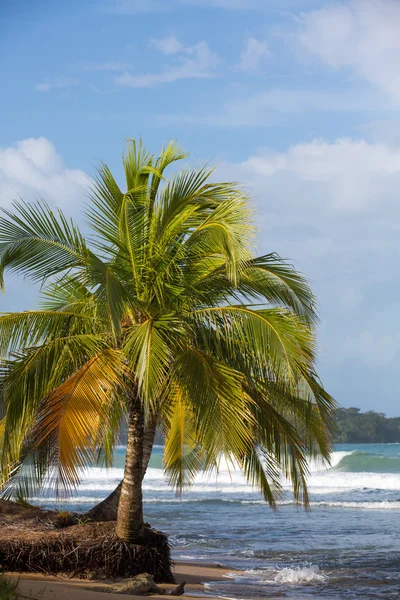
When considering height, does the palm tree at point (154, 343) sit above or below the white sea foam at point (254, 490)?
above

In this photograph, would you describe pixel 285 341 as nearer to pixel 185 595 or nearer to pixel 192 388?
pixel 192 388

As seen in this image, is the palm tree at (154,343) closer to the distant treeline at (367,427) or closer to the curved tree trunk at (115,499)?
the curved tree trunk at (115,499)

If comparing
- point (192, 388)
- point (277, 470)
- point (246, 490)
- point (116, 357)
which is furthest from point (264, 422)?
point (246, 490)

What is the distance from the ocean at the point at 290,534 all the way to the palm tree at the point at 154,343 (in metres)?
1.38

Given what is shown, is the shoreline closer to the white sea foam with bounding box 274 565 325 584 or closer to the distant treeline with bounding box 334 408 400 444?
the white sea foam with bounding box 274 565 325 584

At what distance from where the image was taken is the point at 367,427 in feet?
268

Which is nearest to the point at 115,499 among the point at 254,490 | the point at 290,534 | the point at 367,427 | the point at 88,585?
the point at 88,585

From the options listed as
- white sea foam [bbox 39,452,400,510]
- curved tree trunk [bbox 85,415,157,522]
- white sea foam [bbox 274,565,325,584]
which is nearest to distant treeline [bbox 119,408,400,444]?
white sea foam [bbox 39,452,400,510]

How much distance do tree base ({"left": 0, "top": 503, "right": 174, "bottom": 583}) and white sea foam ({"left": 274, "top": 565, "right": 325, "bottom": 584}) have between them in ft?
11.9

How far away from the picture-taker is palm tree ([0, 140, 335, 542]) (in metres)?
10.2

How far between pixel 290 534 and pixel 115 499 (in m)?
9.61

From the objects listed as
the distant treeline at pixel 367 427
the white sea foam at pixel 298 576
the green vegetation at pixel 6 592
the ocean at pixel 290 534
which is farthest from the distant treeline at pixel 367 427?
the green vegetation at pixel 6 592

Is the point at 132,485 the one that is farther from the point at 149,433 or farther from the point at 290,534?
the point at 290,534

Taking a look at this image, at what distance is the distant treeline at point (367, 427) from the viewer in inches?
3152
